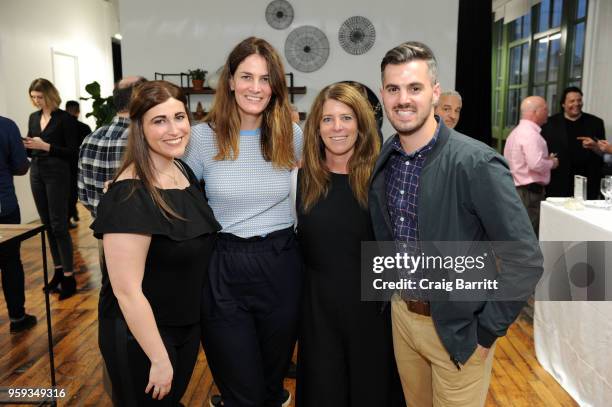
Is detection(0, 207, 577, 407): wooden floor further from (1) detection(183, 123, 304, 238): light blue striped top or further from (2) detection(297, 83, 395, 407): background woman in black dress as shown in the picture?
(1) detection(183, 123, 304, 238): light blue striped top

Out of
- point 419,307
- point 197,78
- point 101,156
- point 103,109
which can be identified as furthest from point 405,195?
point 197,78

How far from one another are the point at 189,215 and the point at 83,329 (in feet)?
8.02

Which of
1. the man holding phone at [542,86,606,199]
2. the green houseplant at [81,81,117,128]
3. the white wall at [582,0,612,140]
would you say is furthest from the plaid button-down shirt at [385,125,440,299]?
the white wall at [582,0,612,140]

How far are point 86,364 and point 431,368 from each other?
221 cm

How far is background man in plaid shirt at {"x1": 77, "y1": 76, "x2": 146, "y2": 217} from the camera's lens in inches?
102

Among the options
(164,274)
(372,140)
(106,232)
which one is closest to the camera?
(106,232)

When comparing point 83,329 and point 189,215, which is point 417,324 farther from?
point 83,329

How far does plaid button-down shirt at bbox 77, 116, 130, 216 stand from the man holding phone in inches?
159

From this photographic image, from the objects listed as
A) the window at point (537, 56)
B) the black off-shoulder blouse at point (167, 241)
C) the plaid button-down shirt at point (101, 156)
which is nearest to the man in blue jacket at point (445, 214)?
the black off-shoulder blouse at point (167, 241)

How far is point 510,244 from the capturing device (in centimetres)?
144

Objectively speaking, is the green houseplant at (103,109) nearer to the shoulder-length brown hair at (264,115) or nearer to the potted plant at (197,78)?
the shoulder-length brown hair at (264,115)

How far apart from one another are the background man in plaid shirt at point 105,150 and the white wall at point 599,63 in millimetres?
4954

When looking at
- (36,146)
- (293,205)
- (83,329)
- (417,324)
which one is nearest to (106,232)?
(293,205)

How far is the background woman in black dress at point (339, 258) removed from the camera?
1887 millimetres
